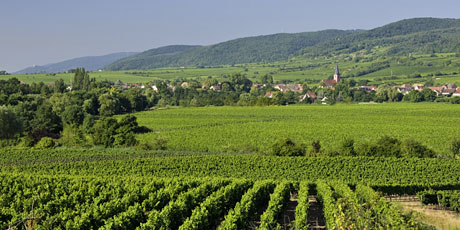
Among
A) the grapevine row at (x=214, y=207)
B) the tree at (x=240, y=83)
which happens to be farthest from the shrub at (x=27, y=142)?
the tree at (x=240, y=83)

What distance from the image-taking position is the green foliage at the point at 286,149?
45653 mm

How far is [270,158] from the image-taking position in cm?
4328

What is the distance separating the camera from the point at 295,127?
74.4 meters

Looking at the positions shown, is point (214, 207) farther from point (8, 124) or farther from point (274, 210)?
point (8, 124)

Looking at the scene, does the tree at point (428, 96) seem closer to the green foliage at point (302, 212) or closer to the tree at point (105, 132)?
the tree at point (105, 132)

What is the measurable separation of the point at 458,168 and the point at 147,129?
49221 mm

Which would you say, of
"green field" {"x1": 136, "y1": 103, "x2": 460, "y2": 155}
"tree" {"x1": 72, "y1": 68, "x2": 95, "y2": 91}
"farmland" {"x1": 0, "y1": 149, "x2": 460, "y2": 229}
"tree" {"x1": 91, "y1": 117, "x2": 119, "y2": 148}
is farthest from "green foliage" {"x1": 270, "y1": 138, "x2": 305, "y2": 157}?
"tree" {"x1": 72, "y1": 68, "x2": 95, "y2": 91}

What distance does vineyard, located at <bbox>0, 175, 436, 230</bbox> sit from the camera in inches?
716

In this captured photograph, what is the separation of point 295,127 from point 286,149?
29.3m

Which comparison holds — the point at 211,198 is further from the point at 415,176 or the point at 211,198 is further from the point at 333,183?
the point at 415,176

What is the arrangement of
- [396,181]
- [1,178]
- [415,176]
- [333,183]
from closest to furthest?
[1,178] → [333,183] → [396,181] → [415,176]

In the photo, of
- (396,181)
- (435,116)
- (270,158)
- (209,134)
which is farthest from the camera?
(435,116)

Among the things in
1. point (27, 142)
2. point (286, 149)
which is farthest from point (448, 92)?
point (27, 142)

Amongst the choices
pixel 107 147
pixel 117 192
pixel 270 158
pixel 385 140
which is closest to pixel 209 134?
pixel 107 147
